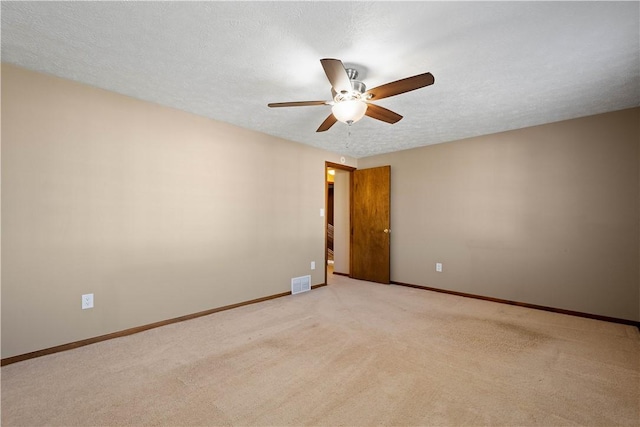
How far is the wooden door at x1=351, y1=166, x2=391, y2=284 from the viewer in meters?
4.99

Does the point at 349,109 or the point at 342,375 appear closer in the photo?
the point at 342,375

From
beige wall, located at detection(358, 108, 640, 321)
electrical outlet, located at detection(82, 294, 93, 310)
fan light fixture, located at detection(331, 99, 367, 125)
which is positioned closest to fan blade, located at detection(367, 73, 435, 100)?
fan light fixture, located at detection(331, 99, 367, 125)

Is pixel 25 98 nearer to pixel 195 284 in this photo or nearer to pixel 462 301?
pixel 195 284

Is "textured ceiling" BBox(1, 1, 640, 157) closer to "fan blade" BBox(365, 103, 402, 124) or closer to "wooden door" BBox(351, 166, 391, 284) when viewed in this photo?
"fan blade" BBox(365, 103, 402, 124)

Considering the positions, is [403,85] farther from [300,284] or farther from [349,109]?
[300,284]

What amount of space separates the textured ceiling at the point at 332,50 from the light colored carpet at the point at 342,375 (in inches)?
86.7

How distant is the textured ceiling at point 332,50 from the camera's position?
1662mm

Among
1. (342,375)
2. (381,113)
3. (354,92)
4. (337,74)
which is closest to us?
(337,74)

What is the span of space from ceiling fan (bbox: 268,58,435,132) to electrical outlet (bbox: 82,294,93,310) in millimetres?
2242

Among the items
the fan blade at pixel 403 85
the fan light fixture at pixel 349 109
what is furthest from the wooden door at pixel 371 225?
the fan blade at pixel 403 85

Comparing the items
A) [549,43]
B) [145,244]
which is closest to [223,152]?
[145,244]

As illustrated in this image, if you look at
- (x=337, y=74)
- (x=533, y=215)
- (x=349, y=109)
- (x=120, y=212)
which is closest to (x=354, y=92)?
(x=349, y=109)

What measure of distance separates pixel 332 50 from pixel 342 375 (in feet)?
7.24

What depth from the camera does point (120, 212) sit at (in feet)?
9.07
